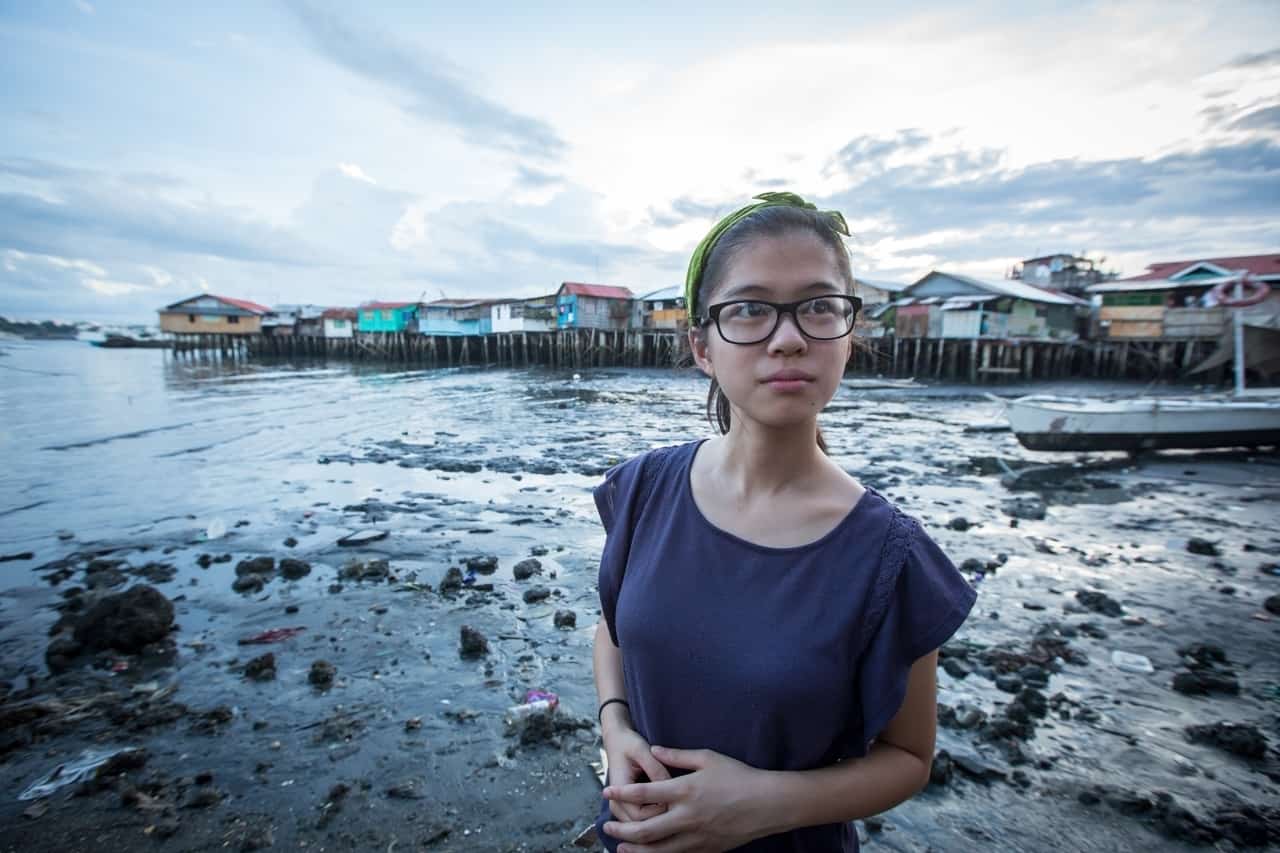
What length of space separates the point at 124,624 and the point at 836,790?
17.9ft

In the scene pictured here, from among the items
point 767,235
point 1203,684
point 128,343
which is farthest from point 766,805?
point 128,343

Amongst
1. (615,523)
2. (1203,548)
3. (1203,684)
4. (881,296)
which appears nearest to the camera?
(615,523)

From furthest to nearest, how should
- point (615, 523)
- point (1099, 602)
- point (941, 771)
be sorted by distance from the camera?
point (1099, 602) → point (941, 771) → point (615, 523)

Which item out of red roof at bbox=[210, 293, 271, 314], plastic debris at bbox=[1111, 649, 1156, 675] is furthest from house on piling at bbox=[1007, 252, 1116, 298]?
red roof at bbox=[210, 293, 271, 314]

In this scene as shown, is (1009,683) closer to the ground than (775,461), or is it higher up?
closer to the ground

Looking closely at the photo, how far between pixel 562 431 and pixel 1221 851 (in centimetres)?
1360

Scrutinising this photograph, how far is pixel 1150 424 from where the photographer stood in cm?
1212

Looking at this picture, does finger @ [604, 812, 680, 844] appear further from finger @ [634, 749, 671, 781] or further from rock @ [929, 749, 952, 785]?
rock @ [929, 749, 952, 785]

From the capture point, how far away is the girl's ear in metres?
1.77

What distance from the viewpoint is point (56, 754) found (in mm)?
3416

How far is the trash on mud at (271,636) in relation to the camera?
184 inches

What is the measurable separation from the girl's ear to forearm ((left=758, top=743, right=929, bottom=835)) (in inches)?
40.1

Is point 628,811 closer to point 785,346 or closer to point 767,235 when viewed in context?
point 785,346

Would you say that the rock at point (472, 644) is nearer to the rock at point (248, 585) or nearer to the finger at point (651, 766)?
the rock at point (248, 585)
